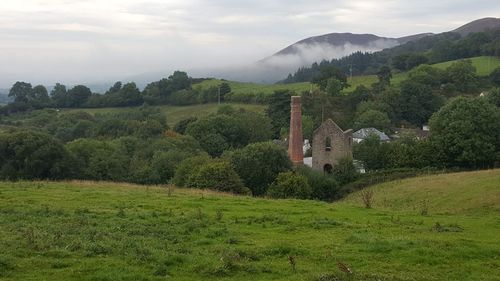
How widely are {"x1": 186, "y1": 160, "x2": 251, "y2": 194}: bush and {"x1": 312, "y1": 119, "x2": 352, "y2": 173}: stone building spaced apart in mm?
21392

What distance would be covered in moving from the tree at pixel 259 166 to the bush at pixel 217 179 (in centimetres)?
792

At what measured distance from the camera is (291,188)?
40375 mm

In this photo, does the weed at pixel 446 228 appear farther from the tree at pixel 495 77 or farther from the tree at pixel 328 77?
the tree at pixel 495 77

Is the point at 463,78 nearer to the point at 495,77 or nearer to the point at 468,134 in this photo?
the point at 495,77

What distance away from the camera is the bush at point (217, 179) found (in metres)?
38.8

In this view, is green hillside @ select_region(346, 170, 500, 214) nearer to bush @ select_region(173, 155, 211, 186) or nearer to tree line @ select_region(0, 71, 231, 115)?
bush @ select_region(173, 155, 211, 186)

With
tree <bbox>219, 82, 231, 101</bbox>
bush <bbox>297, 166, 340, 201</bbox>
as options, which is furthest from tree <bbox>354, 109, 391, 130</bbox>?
tree <bbox>219, 82, 231, 101</bbox>

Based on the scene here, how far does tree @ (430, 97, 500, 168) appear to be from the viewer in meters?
52.5

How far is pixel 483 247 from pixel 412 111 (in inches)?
3686

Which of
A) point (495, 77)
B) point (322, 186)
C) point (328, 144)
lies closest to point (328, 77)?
point (495, 77)

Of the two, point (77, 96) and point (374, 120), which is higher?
point (77, 96)

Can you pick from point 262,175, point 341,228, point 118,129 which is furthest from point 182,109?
point 341,228

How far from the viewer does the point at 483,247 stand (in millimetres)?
15219

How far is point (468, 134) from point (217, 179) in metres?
28.3
